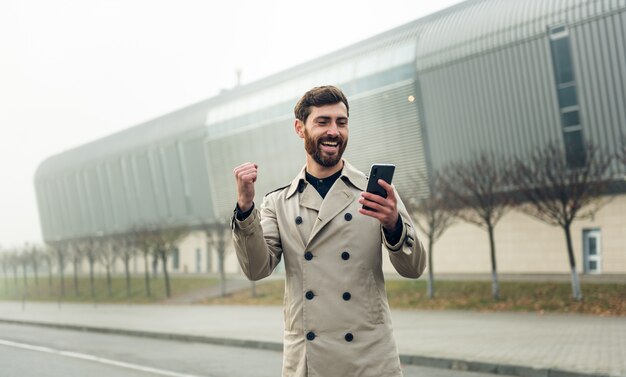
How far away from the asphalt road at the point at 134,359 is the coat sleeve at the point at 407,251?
8.40 meters

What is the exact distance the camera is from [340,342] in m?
2.96

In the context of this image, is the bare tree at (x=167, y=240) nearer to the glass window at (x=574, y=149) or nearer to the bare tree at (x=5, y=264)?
the glass window at (x=574, y=149)

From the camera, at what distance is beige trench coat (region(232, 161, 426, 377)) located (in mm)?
2951

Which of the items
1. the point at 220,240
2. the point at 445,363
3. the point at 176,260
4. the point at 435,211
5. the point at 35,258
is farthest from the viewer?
the point at 35,258

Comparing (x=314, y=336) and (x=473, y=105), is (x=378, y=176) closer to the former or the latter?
(x=314, y=336)

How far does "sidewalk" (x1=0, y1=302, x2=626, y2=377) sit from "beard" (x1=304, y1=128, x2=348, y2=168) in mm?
8000

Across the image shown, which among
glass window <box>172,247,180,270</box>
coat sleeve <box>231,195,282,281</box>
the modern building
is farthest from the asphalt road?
glass window <box>172,247,180,270</box>

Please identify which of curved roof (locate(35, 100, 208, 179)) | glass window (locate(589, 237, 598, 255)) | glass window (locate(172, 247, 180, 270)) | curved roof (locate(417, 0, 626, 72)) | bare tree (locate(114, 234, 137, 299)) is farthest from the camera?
glass window (locate(172, 247, 180, 270))

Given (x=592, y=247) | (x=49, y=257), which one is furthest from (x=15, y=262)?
(x=592, y=247)

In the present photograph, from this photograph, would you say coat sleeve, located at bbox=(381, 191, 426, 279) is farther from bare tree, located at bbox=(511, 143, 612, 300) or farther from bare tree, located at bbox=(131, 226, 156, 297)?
bare tree, located at bbox=(131, 226, 156, 297)

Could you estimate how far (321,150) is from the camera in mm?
3018

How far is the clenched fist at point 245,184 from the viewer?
2.84 m

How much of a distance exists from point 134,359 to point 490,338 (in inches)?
265

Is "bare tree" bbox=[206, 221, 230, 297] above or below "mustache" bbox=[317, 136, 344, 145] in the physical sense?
below
